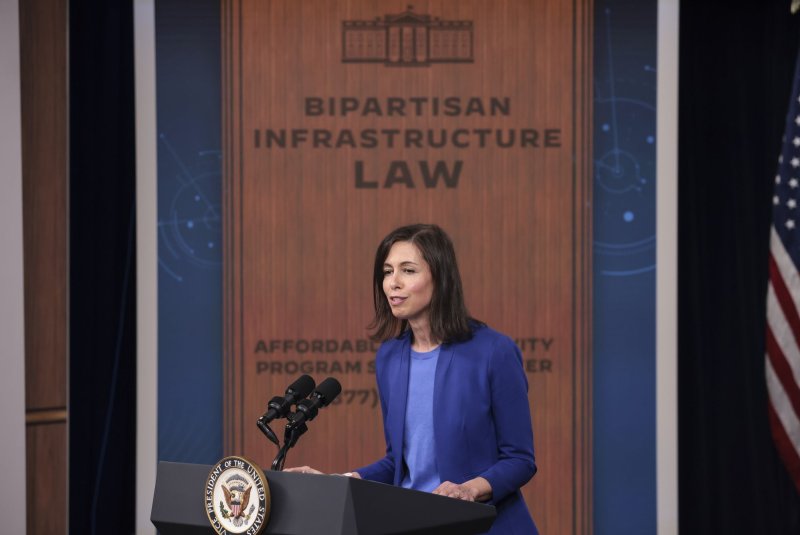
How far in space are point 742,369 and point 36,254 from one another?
10.5 feet

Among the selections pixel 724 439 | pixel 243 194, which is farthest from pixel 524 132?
pixel 724 439

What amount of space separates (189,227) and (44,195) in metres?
0.64

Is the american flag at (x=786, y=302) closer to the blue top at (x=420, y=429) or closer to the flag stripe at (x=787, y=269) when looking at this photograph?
the flag stripe at (x=787, y=269)

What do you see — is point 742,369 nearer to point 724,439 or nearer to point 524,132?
point 724,439

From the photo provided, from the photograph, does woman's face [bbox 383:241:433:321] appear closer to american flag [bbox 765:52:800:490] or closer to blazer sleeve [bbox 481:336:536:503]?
blazer sleeve [bbox 481:336:536:503]

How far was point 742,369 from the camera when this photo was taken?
4297 millimetres

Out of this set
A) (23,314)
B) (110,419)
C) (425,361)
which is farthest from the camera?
(110,419)

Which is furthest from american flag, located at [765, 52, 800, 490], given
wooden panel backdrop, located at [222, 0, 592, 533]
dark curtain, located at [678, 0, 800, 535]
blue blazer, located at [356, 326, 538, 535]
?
Result: blue blazer, located at [356, 326, 538, 535]

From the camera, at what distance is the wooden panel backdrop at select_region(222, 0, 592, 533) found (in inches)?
169

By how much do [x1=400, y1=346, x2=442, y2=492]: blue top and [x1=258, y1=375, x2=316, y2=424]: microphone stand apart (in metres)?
0.37

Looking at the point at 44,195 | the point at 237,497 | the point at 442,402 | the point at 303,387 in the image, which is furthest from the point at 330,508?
the point at 44,195

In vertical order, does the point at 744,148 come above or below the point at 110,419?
above

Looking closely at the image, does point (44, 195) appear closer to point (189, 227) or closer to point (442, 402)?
point (189, 227)

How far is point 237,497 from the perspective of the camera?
5.40ft
